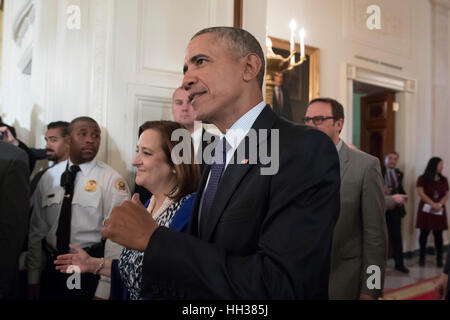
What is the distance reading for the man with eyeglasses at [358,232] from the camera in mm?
2025

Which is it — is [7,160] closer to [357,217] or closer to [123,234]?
[123,234]

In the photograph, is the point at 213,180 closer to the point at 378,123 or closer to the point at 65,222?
the point at 65,222

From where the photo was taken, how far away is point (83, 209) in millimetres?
2453

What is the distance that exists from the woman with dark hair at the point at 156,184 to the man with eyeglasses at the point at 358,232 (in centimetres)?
94

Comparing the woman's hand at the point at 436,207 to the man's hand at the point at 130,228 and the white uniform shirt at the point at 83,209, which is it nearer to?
the white uniform shirt at the point at 83,209

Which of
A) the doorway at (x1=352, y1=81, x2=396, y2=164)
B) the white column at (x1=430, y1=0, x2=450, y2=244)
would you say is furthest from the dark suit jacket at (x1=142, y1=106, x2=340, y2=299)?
the white column at (x1=430, y1=0, x2=450, y2=244)

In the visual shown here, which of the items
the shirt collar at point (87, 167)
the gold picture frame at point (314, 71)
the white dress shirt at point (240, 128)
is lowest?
the shirt collar at point (87, 167)

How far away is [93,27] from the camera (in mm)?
2688

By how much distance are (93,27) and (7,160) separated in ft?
3.85

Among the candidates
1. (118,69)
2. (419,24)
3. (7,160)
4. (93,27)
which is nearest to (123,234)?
(7,160)

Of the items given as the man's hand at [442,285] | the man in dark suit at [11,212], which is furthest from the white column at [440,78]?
the man in dark suit at [11,212]

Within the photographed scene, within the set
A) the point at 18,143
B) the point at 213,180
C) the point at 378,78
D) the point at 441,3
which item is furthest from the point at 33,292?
the point at 441,3
